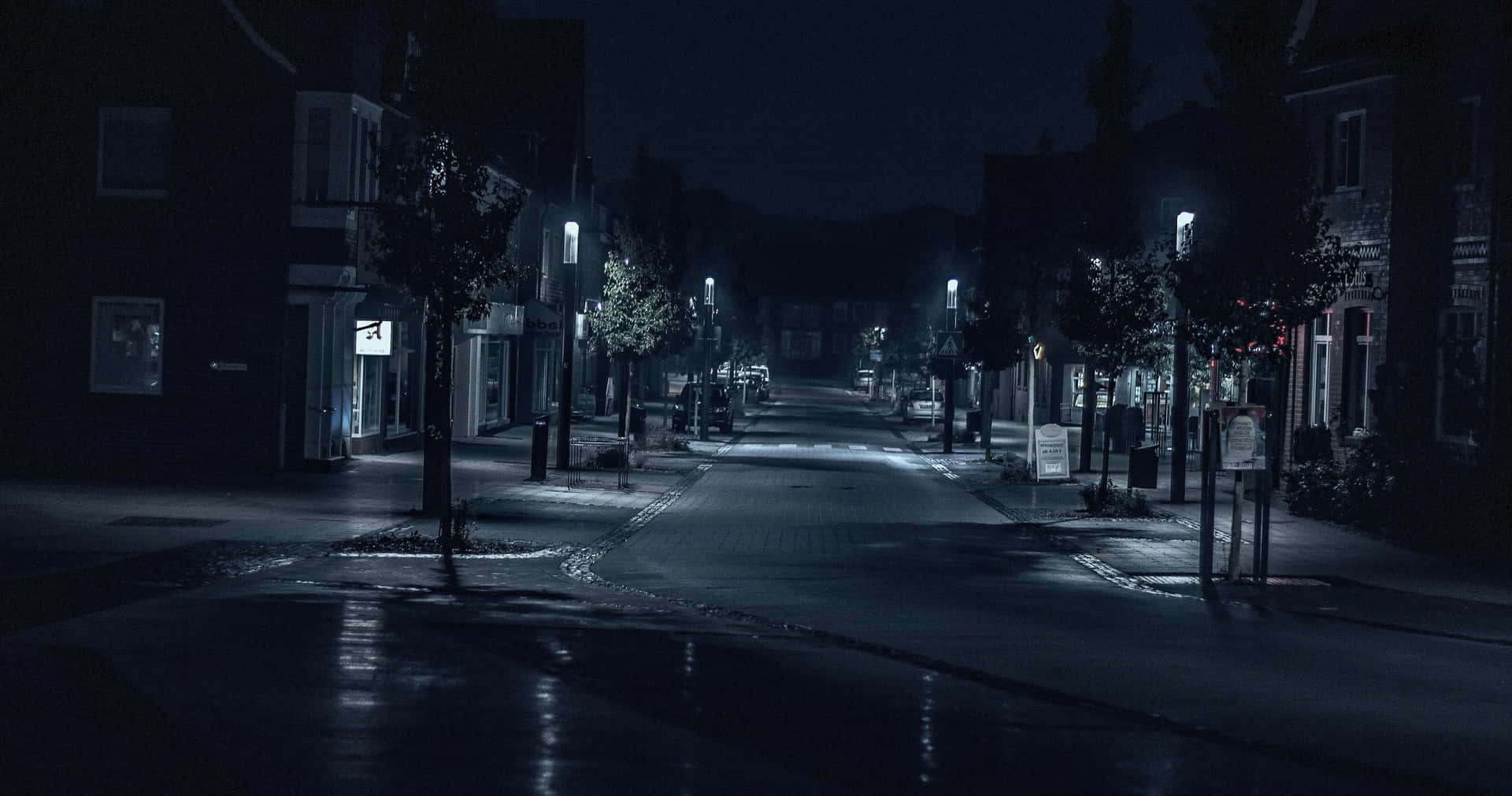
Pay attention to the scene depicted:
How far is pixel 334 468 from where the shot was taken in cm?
2864

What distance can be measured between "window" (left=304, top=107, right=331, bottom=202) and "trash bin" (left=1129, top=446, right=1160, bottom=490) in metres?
14.0

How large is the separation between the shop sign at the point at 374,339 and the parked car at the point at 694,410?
16.9 metres

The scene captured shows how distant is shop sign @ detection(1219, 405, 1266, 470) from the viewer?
630 inches

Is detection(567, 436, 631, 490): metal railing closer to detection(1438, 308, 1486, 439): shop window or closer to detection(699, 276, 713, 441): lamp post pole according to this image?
detection(699, 276, 713, 441): lamp post pole

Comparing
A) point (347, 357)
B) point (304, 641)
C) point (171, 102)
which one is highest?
point (171, 102)

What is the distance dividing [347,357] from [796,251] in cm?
13717

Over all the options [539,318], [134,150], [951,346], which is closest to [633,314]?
[951,346]

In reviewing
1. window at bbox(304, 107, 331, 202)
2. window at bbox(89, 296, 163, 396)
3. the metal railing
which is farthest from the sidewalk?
window at bbox(89, 296, 163, 396)

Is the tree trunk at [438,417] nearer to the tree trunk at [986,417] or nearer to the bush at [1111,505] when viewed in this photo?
the bush at [1111,505]

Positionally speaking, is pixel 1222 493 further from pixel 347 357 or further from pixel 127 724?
pixel 127 724

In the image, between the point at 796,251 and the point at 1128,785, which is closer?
the point at 1128,785

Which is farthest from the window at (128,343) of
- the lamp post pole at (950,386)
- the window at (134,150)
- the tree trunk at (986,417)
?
the tree trunk at (986,417)

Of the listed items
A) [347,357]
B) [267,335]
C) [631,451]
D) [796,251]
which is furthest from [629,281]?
[796,251]

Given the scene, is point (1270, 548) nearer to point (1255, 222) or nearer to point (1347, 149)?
point (1255, 222)
